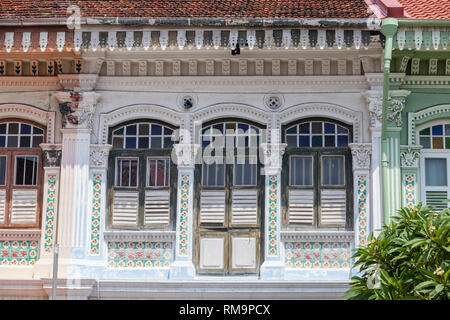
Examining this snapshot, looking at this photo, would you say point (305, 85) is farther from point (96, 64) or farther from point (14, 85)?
point (14, 85)

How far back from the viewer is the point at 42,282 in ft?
38.2

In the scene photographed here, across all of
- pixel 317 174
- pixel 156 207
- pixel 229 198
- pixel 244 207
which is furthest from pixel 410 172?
pixel 156 207

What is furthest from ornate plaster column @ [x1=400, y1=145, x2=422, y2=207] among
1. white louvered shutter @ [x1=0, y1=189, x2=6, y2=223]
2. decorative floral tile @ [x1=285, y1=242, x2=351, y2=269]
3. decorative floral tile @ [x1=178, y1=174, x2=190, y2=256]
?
white louvered shutter @ [x1=0, y1=189, x2=6, y2=223]

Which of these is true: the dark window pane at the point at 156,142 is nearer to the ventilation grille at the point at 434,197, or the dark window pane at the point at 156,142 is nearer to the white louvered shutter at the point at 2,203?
the white louvered shutter at the point at 2,203

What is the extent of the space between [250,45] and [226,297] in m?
3.55

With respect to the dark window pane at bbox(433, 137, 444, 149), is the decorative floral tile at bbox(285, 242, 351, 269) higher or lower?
lower

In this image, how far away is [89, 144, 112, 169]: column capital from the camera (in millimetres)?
12133

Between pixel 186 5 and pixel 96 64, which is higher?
pixel 186 5

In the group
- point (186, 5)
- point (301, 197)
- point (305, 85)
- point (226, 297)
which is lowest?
point (226, 297)

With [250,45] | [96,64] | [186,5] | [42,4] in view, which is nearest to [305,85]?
[250,45]

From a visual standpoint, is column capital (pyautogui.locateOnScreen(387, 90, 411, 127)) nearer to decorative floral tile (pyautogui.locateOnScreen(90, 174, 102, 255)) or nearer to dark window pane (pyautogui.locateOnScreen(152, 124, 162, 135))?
dark window pane (pyautogui.locateOnScreen(152, 124, 162, 135))

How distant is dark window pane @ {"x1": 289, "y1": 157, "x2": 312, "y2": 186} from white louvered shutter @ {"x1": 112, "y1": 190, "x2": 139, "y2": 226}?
2.33 meters

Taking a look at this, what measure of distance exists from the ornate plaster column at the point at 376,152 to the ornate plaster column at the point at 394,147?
0.13 metres

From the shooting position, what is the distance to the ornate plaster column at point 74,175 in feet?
38.7
